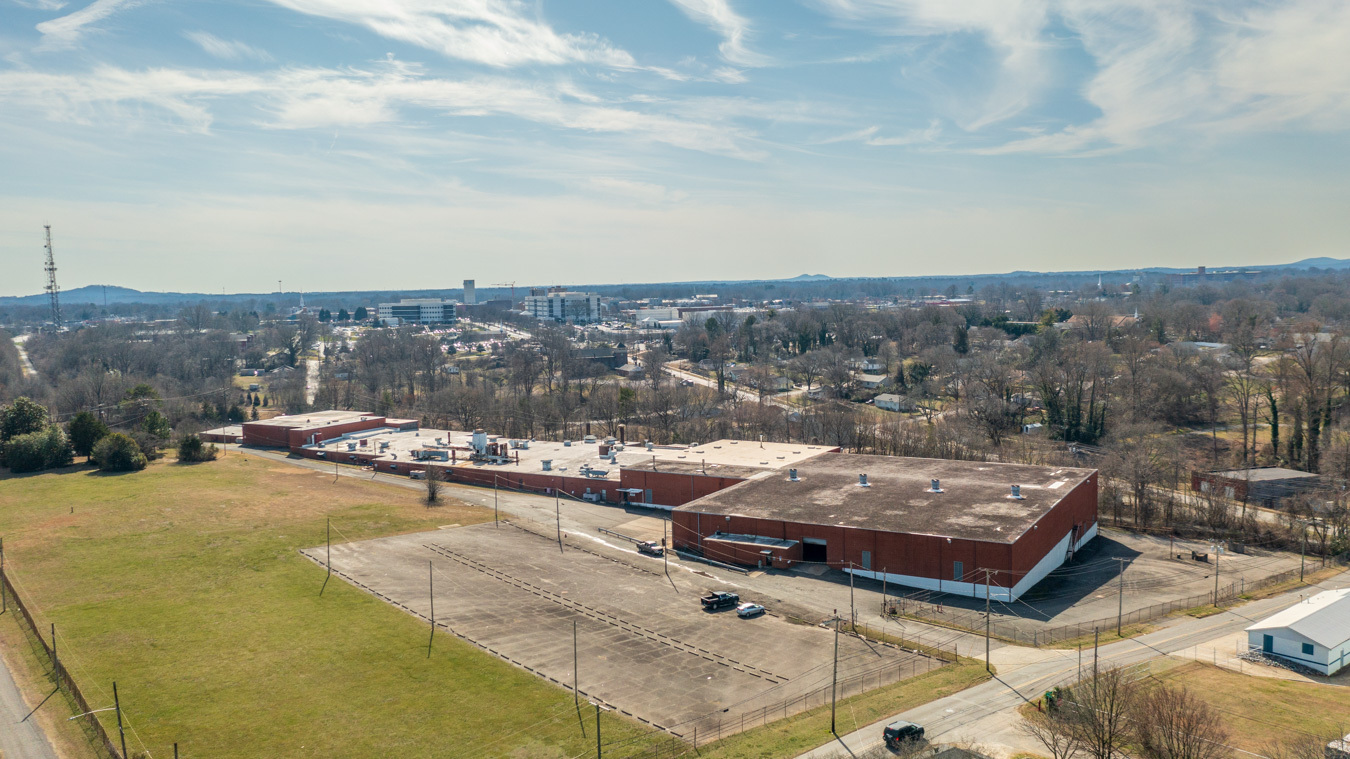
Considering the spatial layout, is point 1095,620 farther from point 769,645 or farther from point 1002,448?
point 1002,448

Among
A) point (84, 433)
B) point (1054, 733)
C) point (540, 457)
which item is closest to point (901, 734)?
point (1054, 733)

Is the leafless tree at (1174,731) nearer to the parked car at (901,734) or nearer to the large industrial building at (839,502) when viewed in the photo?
the parked car at (901,734)

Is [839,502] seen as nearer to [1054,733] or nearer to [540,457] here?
[1054,733]

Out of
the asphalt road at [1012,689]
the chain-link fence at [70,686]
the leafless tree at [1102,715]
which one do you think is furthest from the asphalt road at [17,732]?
the leafless tree at [1102,715]

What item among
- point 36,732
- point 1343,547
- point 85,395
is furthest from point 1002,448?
point 85,395

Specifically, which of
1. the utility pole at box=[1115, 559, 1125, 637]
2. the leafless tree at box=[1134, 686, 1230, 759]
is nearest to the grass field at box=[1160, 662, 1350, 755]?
the leafless tree at box=[1134, 686, 1230, 759]

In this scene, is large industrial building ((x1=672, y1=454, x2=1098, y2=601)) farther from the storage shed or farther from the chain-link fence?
the chain-link fence
